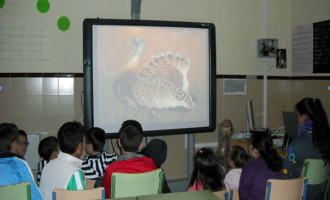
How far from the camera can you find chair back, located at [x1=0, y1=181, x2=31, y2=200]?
6.25ft

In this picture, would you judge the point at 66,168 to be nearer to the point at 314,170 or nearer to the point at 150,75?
the point at 314,170

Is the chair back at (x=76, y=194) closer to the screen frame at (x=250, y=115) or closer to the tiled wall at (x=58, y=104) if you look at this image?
the tiled wall at (x=58, y=104)

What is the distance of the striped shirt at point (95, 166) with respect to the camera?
2.81 metres

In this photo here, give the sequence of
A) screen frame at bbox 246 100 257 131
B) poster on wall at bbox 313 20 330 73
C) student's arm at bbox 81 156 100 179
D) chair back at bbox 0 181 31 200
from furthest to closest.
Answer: screen frame at bbox 246 100 257 131, poster on wall at bbox 313 20 330 73, student's arm at bbox 81 156 100 179, chair back at bbox 0 181 31 200

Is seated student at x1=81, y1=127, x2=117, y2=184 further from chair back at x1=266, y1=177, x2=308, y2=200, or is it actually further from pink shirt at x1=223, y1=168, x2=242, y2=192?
chair back at x1=266, y1=177, x2=308, y2=200

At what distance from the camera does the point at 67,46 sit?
13.5 ft

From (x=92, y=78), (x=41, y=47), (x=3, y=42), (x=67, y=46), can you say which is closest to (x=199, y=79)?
(x=92, y=78)

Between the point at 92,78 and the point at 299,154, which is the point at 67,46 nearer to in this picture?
the point at 92,78

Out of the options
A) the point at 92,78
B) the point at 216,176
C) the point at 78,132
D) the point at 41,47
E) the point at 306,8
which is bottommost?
the point at 216,176

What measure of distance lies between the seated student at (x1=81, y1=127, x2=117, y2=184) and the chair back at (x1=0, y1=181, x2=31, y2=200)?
2.78 feet

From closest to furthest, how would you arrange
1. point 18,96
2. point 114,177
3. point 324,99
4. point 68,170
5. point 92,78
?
point 114,177 < point 68,170 < point 92,78 < point 18,96 < point 324,99

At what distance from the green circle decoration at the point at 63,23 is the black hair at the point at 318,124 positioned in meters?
2.57

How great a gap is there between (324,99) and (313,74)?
37 cm

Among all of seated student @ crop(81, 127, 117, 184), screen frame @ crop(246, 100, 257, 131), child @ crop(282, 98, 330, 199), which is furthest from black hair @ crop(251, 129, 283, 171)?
screen frame @ crop(246, 100, 257, 131)
